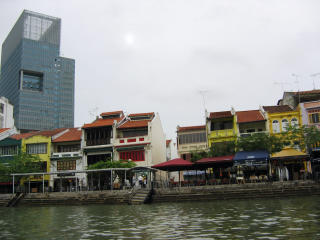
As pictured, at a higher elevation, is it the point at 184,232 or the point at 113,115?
the point at 113,115

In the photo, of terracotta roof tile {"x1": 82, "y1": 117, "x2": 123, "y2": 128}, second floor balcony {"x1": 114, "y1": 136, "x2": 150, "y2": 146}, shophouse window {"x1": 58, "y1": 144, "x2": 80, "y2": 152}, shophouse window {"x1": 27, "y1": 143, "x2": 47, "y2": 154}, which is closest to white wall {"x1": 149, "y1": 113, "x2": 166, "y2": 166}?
second floor balcony {"x1": 114, "y1": 136, "x2": 150, "y2": 146}

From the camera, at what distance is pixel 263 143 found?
3819 cm

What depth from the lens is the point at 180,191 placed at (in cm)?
3194

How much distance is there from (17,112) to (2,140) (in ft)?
333

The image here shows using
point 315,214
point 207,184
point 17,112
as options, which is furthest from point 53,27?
point 315,214

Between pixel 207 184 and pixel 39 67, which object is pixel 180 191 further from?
pixel 39 67

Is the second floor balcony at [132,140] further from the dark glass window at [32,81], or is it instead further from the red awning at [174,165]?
the dark glass window at [32,81]

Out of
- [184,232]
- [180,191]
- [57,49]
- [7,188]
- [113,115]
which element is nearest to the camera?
[184,232]

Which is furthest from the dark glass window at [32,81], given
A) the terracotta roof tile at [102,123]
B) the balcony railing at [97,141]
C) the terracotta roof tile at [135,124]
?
the terracotta roof tile at [135,124]

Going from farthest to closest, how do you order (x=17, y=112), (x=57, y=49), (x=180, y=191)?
1. (x=57, y=49)
2. (x=17, y=112)
3. (x=180, y=191)

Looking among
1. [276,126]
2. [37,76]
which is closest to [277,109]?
[276,126]

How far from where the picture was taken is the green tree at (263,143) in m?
38.1

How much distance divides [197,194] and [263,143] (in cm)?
1158

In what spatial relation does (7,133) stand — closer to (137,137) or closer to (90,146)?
(90,146)
